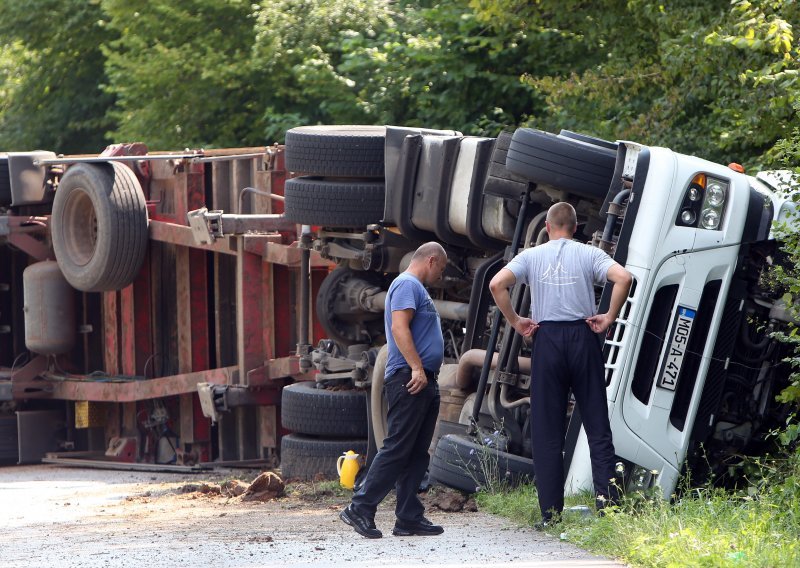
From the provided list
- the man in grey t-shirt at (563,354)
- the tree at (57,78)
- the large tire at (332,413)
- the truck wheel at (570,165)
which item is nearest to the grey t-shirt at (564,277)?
the man in grey t-shirt at (563,354)

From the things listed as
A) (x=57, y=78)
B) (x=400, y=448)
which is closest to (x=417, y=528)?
(x=400, y=448)

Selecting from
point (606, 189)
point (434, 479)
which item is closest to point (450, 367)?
point (434, 479)

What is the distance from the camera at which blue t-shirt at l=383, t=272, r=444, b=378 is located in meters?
6.09

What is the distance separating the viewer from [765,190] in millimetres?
7059

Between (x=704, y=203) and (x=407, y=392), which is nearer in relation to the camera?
(x=407, y=392)

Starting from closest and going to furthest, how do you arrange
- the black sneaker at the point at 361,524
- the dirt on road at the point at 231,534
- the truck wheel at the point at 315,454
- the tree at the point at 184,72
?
the dirt on road at the point at 231,534
the black sneaker at the point at 361,524
the truck wheel at the point at 315,454
the tree at the point at 184,72

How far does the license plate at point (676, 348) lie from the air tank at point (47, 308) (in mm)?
6603

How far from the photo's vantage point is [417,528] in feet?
20.0

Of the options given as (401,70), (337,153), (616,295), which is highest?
(401,70)

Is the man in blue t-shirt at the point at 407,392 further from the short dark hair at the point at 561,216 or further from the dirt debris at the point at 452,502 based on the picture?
the dirt debris at the point at 452,502

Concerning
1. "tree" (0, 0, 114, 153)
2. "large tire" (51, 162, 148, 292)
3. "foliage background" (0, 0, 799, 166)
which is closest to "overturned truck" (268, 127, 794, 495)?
"foliage background" (0, 0, 799, 166)

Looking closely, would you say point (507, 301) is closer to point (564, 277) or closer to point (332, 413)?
point (564, 277)

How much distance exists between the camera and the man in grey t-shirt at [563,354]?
598 centimetres

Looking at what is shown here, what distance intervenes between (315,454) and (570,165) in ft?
10.2
